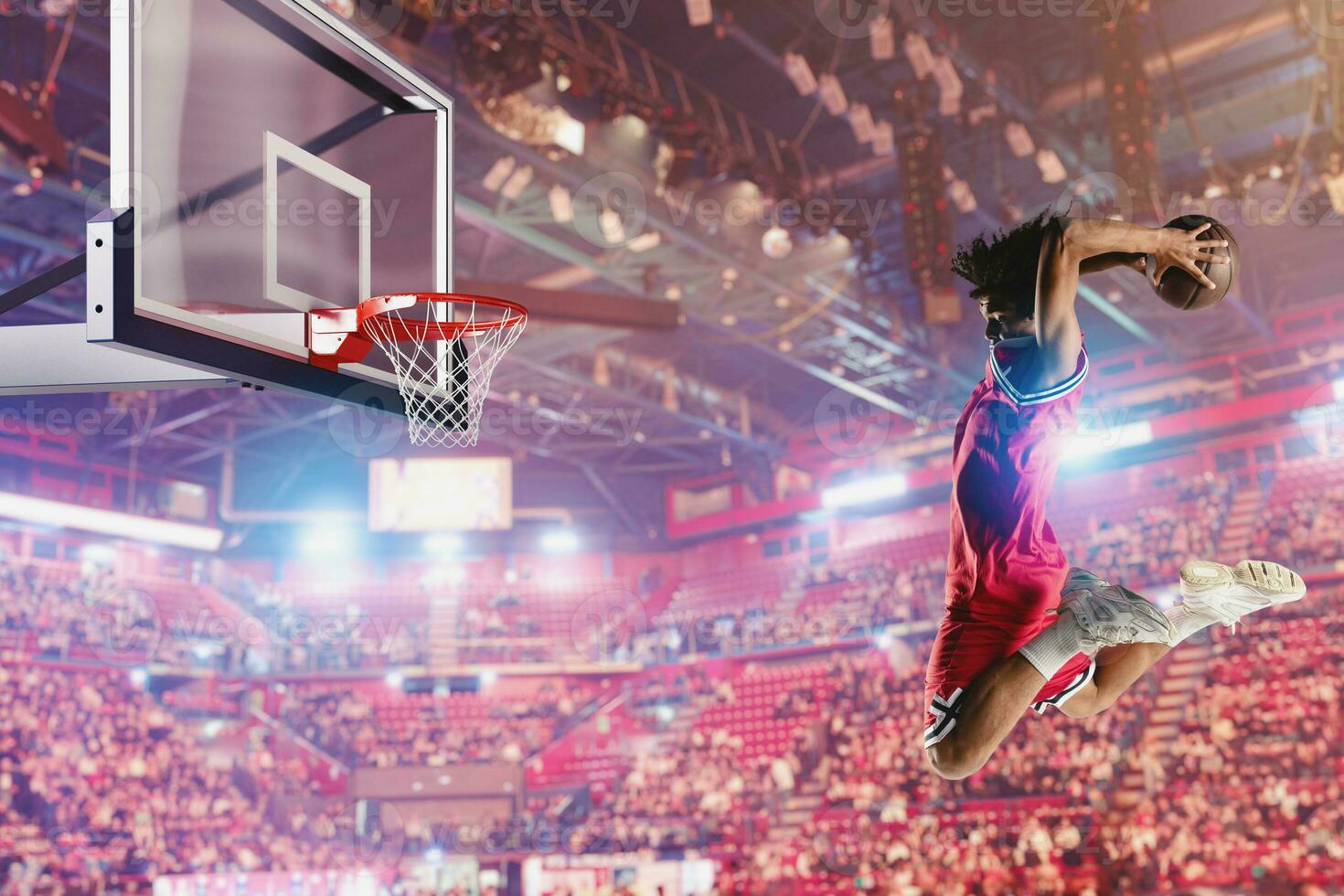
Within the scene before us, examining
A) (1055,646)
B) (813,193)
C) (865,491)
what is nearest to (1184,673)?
(865,491)

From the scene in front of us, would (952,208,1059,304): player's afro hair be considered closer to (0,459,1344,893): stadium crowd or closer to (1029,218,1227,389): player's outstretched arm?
(1029,218,1227,389): player's outstretched arm

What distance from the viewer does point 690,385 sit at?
21516 millimetres

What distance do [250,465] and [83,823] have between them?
Result: 858 cm

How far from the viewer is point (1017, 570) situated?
3512 mm

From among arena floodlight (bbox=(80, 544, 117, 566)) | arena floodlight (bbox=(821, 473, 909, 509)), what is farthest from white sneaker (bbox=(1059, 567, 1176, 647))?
arena floodlight (bbox=(80, 544, 117, 566))

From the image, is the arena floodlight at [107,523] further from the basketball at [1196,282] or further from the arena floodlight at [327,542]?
the basketball at [1196,282]

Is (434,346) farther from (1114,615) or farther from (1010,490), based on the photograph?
(1114,615)

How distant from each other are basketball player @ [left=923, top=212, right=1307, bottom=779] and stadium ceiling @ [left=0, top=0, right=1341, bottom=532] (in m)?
6.69

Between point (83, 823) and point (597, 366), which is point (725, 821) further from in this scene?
point (83, 823)

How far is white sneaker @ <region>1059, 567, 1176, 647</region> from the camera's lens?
3512 mm

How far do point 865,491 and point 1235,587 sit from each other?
19.9m

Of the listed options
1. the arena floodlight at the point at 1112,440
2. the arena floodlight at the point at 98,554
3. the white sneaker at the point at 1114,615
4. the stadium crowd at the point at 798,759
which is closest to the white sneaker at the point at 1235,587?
the white sneaker at the point at 1114,615

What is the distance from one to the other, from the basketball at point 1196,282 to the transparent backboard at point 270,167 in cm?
306

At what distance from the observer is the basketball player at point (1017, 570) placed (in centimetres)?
346
